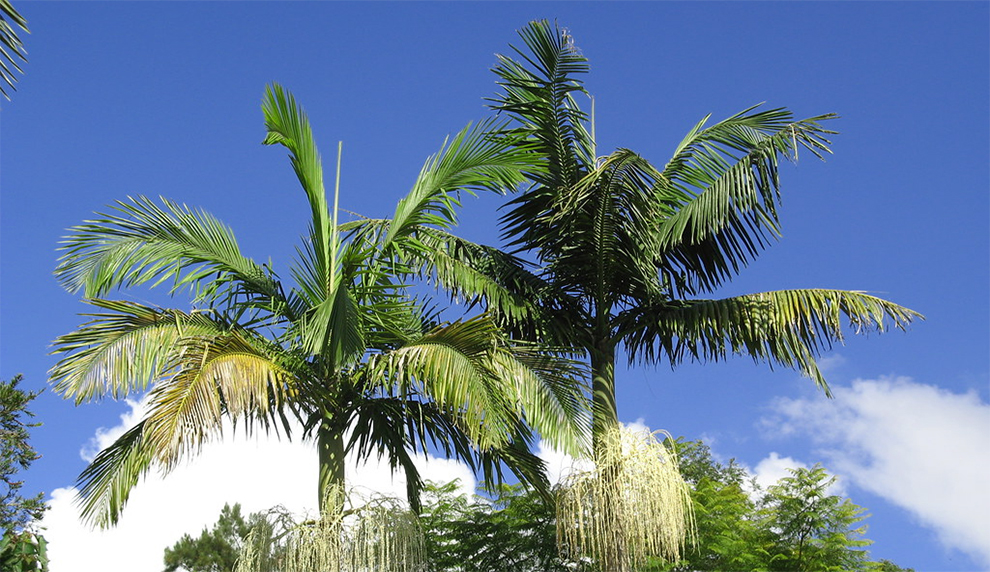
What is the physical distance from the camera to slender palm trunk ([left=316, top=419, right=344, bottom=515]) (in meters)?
9.83

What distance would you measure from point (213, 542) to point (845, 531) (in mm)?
15204

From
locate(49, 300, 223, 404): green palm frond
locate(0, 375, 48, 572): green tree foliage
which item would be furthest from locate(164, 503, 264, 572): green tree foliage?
locate(49, 300, 223, 404): green palm frond

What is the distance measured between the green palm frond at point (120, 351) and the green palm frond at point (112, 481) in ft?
1.56

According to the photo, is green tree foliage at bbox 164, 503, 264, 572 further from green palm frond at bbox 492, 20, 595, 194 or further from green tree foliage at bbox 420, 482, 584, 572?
green palm frond at bbox 492, 20, 595, 194

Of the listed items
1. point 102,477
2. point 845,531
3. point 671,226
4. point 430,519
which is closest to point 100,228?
point 102,477

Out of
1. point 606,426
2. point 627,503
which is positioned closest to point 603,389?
point 606,426

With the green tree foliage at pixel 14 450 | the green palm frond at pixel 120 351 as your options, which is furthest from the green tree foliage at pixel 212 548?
the green palm frond at pixel 120 351

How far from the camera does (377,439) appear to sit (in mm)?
11070

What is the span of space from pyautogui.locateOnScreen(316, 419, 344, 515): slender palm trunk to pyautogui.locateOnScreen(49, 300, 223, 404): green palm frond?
1.63 metres

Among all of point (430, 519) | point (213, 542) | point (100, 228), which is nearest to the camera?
point (100, 228)

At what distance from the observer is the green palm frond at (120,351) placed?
915 cm

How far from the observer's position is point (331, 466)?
10180mm

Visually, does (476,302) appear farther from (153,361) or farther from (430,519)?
(430,519)

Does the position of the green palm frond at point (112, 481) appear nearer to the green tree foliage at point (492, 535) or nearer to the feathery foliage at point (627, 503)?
the feathery foliage at point (627, 503)
